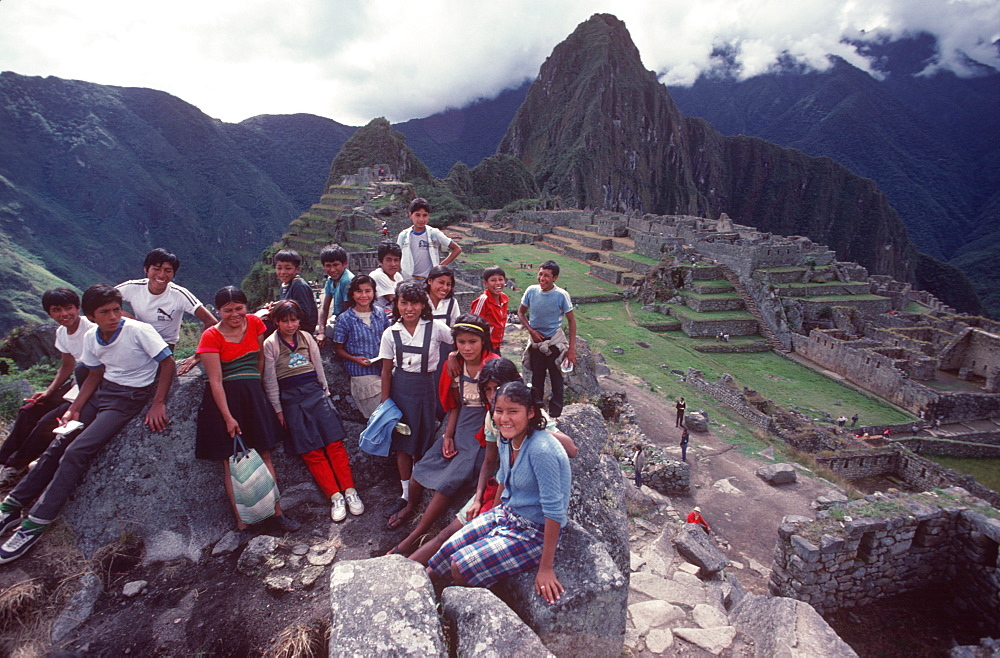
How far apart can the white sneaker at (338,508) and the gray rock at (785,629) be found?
3.31m

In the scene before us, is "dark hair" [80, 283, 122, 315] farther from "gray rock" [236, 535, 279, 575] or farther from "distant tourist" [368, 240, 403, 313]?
"distant tourist" [368, 240, 403, 313]

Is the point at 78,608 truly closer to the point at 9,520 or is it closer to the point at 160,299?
the point at 9,520

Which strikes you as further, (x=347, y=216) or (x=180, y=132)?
(x=180, y=132)

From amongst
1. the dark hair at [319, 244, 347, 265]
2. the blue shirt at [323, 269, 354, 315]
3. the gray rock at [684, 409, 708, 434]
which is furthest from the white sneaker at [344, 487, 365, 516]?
the gray rock at [684, 409, 708, 434]

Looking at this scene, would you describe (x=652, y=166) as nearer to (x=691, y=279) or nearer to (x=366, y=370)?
(x=691, y=279)

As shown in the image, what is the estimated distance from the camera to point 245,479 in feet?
11.7

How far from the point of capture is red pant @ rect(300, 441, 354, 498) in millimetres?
4039

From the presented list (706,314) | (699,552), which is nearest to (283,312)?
(699,552)

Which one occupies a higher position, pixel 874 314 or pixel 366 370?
pixel 366 370

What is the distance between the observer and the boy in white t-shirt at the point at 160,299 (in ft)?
14.1

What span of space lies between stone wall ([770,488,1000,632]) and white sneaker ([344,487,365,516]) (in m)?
4.66

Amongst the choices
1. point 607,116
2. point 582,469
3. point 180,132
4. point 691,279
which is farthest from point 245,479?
point 607,116

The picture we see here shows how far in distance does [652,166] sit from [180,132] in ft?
414

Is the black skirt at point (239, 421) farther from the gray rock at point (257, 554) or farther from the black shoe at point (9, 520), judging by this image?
the black shoe at point (9, 520)
